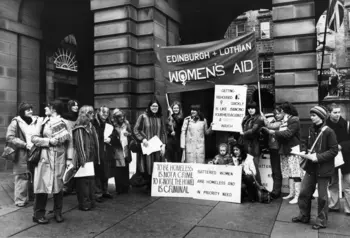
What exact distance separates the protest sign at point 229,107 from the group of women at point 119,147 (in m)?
0.21

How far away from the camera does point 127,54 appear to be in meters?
9.59

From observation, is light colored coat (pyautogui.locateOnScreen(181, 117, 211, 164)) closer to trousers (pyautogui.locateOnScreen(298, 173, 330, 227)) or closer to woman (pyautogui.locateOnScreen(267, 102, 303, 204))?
woman (pyautogui.locateOnScreen(267, 102, 303, 204))

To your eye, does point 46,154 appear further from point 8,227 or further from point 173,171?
point 173,171

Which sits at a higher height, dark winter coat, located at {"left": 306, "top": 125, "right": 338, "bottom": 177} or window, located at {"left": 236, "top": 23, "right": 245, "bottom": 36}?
window, located at {"left": 236, "top": 23, "right": 245, "bottom": 36}

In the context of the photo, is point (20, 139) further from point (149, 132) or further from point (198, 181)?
point (198, 181)

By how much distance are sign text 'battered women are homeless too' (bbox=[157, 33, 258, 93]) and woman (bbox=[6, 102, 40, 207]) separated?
326cm

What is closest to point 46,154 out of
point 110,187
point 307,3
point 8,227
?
point 8,227

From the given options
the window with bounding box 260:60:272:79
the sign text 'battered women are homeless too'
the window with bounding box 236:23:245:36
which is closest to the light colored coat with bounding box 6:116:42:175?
the sign text 'battered women are homeless too'

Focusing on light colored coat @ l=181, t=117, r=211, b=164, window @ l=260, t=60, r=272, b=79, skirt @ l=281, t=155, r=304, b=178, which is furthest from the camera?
window @ l=260, t=60, r=272, b=79

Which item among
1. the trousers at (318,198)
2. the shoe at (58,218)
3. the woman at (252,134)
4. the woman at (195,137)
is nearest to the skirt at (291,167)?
the woman at (252,134)

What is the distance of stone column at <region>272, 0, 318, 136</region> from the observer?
26.3ft

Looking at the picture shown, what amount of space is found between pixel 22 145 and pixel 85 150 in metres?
1.47

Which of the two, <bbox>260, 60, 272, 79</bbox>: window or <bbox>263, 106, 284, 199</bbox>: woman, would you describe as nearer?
<bbox>263, 106, 284, 199</bbox>: woman

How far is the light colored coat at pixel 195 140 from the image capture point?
6977mm
